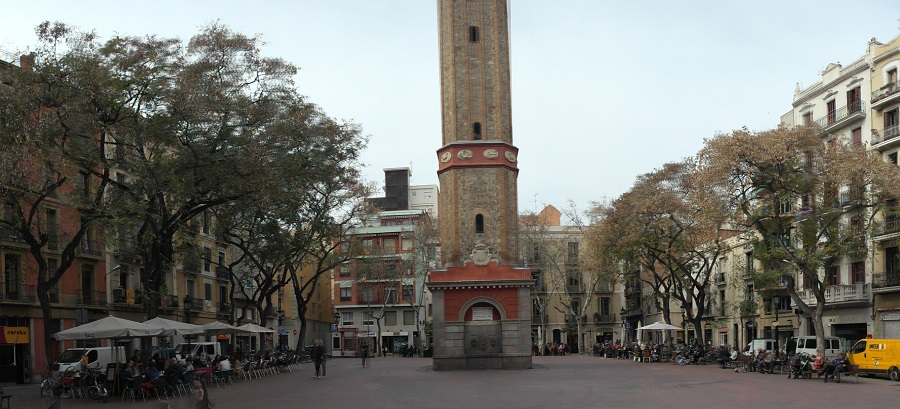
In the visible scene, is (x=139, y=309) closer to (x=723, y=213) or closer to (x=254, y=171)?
(x=254, y=171)

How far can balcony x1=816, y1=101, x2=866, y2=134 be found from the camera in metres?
49.2

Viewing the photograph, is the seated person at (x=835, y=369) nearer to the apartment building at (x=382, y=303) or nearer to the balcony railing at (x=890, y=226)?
the balcony railing at (x=890, y=226)

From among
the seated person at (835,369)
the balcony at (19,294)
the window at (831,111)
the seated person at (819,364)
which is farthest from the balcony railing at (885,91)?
the balcony at (19,294)

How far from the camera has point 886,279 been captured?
4641 cm

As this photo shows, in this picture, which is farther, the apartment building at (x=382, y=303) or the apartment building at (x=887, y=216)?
the apartment building at (x=382, y=303)

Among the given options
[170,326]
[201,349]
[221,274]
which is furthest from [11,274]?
[221,274]

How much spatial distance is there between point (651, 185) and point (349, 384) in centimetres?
2480

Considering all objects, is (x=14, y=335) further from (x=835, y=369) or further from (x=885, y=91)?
(x=885, y=91)

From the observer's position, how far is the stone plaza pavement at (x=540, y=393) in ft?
75.4

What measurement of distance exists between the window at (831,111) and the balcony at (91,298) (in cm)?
4145

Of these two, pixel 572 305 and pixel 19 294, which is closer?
pixel 19 294

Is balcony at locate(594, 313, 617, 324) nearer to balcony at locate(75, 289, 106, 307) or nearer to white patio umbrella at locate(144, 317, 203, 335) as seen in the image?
balcony at locate(75, 289, 106, 307)

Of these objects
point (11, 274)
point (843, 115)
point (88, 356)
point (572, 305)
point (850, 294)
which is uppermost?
point (843, 115)

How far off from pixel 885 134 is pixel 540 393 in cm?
3047
